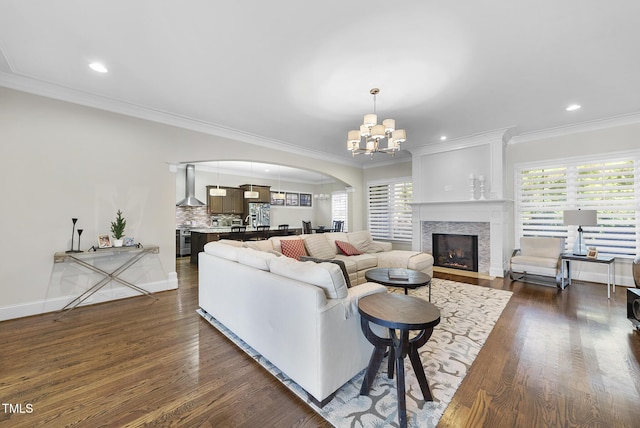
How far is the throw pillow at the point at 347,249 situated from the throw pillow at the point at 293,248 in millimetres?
857

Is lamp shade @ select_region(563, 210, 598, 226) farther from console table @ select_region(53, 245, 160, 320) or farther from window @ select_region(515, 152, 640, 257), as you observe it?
console table @ select_region(53, 245, 160, 320)

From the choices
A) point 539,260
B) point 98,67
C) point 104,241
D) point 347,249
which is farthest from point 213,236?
point 539,260

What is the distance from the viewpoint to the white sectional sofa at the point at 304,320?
1.68 meters

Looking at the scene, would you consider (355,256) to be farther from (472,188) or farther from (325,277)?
(325,277)

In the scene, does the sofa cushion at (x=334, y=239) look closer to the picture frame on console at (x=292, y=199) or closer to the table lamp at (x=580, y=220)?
the table lamp at (x=580, y=220)

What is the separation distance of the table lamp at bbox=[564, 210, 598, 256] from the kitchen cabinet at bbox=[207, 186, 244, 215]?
873 centimetres

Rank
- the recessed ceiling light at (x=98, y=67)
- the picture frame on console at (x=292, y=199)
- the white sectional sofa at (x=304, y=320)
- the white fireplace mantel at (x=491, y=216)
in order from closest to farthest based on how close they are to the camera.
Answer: the white sectional sofa at (x=304, y=320), the recessed ceiling light at (x=98, y=67), the white fireplace mantel at (x=491, y=216), the picture frame on console at (x=292, y=199)

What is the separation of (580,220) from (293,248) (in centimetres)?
483

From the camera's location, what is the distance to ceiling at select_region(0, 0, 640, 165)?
2037 mm

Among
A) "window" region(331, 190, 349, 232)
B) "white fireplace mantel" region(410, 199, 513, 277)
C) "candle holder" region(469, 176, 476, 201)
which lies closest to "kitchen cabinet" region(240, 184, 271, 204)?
"window" region(331, 190, 349, 232)

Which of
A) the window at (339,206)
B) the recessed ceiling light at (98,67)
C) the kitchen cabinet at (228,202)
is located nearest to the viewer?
the recessed ceiling light at (98,67)

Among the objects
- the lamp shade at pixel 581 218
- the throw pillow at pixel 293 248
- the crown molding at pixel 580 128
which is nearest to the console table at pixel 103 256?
the throw pillow at pixel 293 248

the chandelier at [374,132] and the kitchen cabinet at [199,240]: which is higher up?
the chandelier at [374,132]

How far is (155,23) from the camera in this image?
2.16 meters
